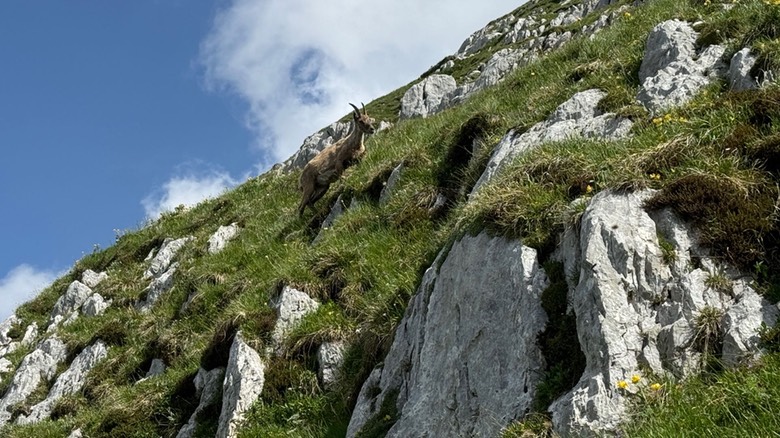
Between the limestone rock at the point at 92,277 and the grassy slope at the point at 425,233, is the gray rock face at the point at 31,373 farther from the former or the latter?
the limestone rock at the point at 92,277

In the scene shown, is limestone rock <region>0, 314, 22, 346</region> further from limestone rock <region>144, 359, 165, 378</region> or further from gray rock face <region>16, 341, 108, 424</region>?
limestone rock <region>144, 359, 165, 378</region>

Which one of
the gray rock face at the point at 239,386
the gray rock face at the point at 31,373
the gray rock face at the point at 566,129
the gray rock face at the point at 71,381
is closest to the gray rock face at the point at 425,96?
the gray rock face at the point at 31,373

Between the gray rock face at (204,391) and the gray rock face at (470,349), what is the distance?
13.6 feet

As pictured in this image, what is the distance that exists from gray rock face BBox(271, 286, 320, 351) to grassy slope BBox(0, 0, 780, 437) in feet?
0.68

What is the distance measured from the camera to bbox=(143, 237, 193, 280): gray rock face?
2406 centimetres

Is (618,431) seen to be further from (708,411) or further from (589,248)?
(589,248)

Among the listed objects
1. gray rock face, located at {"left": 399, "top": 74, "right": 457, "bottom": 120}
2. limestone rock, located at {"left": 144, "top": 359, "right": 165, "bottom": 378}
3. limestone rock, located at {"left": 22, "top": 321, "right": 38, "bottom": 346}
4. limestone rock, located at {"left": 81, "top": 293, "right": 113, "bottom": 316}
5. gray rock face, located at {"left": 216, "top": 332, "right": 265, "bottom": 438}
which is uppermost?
gray rock face, located at {"left": 399, "top": 74, "right": 457, "bottom": 120}

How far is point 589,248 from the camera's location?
776 cm

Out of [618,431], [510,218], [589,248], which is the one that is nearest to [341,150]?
[510,218]

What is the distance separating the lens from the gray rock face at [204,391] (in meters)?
13.2

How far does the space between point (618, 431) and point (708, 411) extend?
0.77 metres

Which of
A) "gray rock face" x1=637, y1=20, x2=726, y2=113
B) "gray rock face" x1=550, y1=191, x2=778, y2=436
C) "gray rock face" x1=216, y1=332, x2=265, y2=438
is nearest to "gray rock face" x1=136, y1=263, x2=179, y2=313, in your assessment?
"gray rock face" x1=216, y1=332, x2=265, y2=438

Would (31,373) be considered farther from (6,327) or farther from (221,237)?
(6,327)

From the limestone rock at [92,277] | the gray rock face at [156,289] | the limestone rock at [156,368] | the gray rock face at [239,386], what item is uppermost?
the limestone rock at [92,277]
